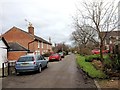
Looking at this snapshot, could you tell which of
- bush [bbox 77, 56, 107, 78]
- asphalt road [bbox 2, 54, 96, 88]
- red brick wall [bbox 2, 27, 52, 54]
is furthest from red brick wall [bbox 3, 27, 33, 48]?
asphalt road [bbox 2, 54, 96, 88]

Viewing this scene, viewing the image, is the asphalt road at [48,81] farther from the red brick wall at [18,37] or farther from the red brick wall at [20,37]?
the red brick wall at [18,37]

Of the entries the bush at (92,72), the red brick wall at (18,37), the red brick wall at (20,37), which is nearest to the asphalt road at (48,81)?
the bush at (92,72)

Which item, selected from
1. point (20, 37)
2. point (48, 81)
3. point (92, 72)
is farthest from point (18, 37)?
point (48, 81)

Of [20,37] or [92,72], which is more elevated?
[20,37]

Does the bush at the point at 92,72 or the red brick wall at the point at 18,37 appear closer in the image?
the bush at the point at 92,72

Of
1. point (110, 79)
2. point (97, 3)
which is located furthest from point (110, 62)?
point (97, 3)

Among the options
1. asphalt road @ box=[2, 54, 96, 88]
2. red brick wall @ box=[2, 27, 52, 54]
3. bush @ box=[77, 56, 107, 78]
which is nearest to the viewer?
asphalt road @ box=[2, 54, 96, 88]

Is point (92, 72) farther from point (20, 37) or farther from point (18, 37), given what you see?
point (18, 37)

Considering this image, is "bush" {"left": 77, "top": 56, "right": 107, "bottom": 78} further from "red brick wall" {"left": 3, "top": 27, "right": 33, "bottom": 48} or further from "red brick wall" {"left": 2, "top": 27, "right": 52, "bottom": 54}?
"red brick wall" {"left": 3, "top": 27, "right": 33, "bottom": 48}

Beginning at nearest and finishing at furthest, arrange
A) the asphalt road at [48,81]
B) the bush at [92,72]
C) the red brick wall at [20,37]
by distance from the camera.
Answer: the asphalt road at [48,81], the bush at [92,72], the red brick wall at [20,37]

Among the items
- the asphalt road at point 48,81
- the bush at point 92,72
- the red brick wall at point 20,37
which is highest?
the red brick wall at point 20,37

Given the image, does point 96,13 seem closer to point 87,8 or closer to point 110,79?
point 87,8

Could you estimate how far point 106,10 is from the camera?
20234 millimetres

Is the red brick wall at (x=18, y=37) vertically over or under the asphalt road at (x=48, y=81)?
over
